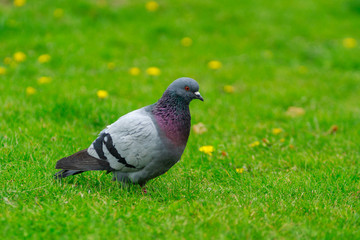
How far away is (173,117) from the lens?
3.38 m

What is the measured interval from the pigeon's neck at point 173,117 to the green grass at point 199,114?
49cm

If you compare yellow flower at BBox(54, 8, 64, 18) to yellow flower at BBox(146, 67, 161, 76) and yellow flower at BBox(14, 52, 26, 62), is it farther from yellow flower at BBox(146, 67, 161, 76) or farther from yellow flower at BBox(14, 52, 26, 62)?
yellow flower at BBox(146, 67, 161, 76)

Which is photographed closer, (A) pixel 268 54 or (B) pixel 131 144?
(B) pixel 131 144

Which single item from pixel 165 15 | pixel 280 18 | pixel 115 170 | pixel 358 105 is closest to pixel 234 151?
pixel 115 170

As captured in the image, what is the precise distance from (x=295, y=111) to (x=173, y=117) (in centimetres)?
269

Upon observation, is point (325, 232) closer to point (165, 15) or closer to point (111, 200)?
point (111, 200)

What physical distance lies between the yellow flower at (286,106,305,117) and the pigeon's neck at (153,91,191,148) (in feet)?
8.05

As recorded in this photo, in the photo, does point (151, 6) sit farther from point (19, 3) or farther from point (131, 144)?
point (131, 144)

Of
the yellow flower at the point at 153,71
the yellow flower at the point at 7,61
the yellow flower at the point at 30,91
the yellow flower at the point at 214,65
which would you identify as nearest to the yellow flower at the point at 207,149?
the yellow flower at the point at 153,71

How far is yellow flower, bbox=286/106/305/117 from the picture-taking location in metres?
5.50

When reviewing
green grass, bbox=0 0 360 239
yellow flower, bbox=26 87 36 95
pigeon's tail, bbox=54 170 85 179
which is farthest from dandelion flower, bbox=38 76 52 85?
pigeon's tail, bbox=54 170 85 179

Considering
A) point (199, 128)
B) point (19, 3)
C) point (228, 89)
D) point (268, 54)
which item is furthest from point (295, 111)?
point (19, 3)

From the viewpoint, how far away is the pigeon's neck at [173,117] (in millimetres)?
3338

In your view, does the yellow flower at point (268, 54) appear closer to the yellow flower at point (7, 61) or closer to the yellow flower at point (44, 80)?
the yellow flower at point (44, 80)
